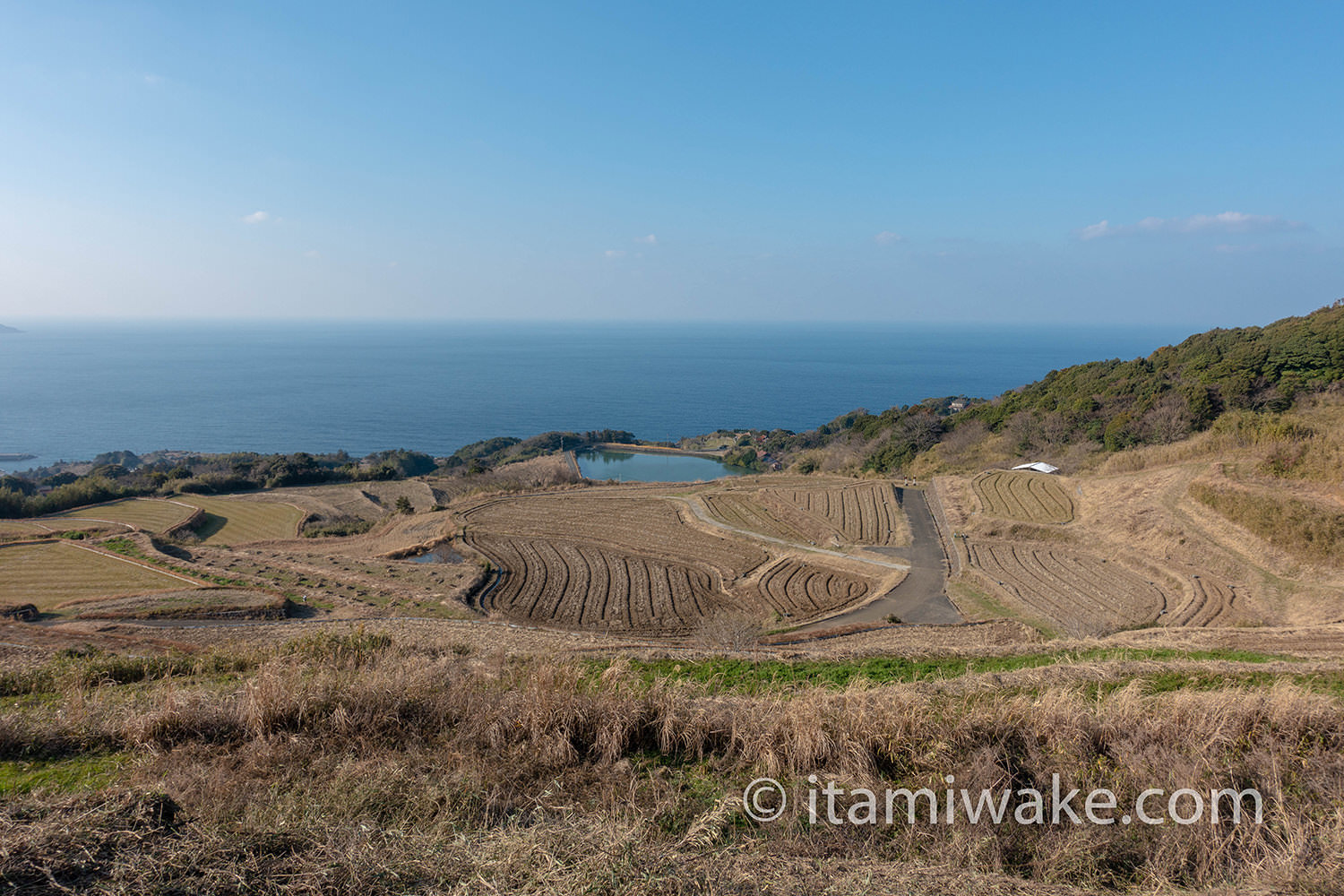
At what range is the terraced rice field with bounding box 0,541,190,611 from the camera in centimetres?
1936

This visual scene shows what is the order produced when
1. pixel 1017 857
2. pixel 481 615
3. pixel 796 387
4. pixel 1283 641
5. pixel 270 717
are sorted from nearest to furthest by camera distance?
pixel 1017 857
pixel 270 717
pixel 1283 641
pixel 481 615
pixel 796 387

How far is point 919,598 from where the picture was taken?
20.0 metres

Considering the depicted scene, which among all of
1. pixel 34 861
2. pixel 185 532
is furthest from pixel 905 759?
pixel 185 532

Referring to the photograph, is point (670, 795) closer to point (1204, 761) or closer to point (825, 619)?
point (1204, 761)

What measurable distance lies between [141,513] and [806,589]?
3979 centimetres

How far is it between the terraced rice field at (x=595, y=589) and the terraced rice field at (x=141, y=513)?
2080 cm

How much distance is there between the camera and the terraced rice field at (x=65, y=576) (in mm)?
19359

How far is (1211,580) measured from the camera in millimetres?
18109

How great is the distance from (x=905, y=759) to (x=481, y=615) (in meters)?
16.9

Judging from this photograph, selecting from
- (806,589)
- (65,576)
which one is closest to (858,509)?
(806,589)


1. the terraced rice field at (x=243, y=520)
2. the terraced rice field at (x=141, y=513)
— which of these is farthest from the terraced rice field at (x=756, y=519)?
the terraced rice field at (x=141, y=513)

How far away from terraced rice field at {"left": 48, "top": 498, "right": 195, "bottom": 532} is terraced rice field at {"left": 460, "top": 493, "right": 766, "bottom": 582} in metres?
17.7

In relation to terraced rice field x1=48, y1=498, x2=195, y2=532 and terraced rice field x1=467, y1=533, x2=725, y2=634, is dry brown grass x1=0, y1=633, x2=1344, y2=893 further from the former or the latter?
terraced rice field x1=48, y1=498, x2=195, y2=532

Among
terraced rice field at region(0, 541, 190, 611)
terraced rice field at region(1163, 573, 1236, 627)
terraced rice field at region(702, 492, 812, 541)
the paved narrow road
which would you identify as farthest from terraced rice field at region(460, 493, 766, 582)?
terraced rice field at region(1163, 573, 1236, 627)
